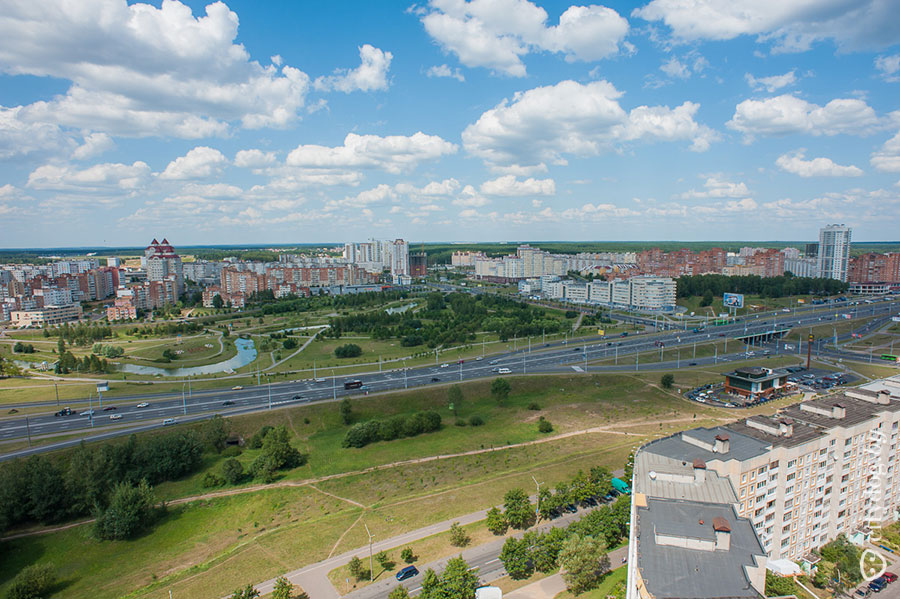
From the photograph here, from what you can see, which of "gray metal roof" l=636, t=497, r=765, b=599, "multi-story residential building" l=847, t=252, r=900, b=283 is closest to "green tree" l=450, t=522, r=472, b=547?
"gray metal roof" l=636, t=497, r=765, b=599

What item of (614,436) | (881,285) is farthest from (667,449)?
(881,285)

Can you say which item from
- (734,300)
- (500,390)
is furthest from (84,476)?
(734,300)

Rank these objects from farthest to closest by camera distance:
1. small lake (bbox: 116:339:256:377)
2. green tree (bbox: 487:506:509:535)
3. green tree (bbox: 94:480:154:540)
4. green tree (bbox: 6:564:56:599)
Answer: small lake (bbox: 116:339:256:377), green tree (bbox: 94:480:154:540), green tree (bbox: 487:506:509:535), green tree (bbox: 6:564:56:599)

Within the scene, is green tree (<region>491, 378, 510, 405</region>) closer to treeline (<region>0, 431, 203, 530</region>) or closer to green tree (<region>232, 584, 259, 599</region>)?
treeline (<region>0, 431, 203, 530</region>)

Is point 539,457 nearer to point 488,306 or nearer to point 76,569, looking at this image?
point 76,569

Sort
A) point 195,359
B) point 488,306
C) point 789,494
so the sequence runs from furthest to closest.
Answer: point 488,306
point 195,359
point 789,494

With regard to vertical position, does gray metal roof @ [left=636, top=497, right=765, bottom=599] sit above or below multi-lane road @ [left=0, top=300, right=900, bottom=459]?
above
